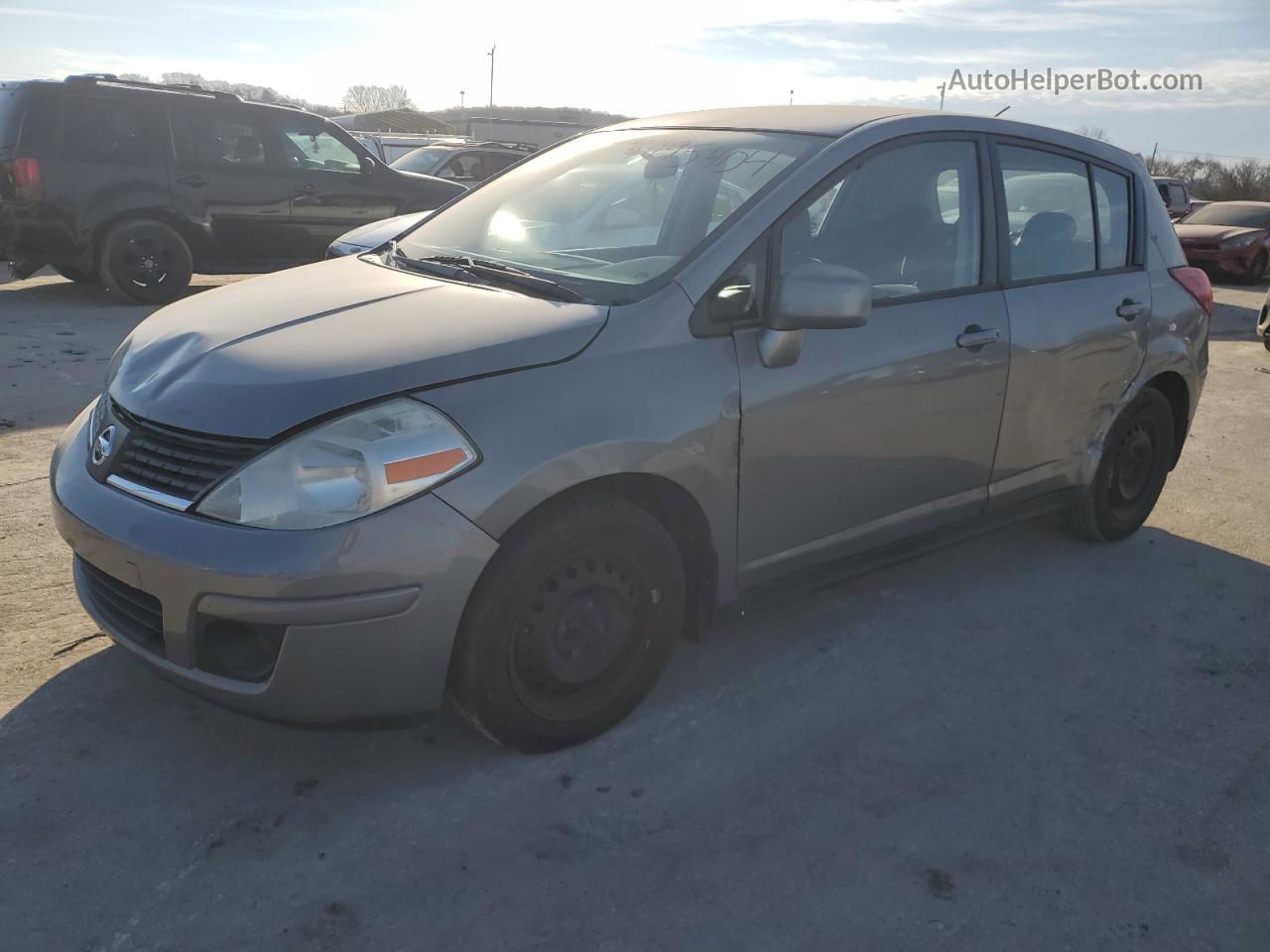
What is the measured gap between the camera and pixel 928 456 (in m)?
3.67

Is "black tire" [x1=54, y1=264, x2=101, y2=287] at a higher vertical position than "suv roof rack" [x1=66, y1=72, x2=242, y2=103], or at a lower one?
lower

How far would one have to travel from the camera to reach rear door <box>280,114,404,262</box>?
10234 mm

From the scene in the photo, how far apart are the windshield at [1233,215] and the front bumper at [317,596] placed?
18.7 meters

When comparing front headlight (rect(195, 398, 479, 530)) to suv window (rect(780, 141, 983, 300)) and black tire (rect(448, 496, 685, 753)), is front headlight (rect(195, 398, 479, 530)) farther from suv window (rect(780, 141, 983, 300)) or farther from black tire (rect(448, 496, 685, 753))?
suv window (rect(780, 141, 983, 300))

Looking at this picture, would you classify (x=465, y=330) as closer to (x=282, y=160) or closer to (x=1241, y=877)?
(x=1241, y=877)

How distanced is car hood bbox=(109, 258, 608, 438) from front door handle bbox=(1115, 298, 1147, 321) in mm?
2427

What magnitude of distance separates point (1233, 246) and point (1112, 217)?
1460cm

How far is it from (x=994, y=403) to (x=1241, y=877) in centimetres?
170

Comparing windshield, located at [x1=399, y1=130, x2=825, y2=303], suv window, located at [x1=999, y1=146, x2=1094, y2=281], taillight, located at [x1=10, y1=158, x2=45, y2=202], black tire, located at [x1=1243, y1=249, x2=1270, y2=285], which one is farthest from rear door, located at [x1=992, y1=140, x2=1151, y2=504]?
black tire, located at [x1=1243, y1=249, x2=1270, y2=285]

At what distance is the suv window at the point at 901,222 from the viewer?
3.34 m

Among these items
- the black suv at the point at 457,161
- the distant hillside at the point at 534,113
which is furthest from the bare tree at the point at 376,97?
the black suv at the point at 457,161

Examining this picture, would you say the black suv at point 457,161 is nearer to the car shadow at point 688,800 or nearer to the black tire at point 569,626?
the car shadow at point 688,800

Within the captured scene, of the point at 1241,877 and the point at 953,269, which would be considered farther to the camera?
the point at 953,269

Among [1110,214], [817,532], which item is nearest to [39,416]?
[817,532]
